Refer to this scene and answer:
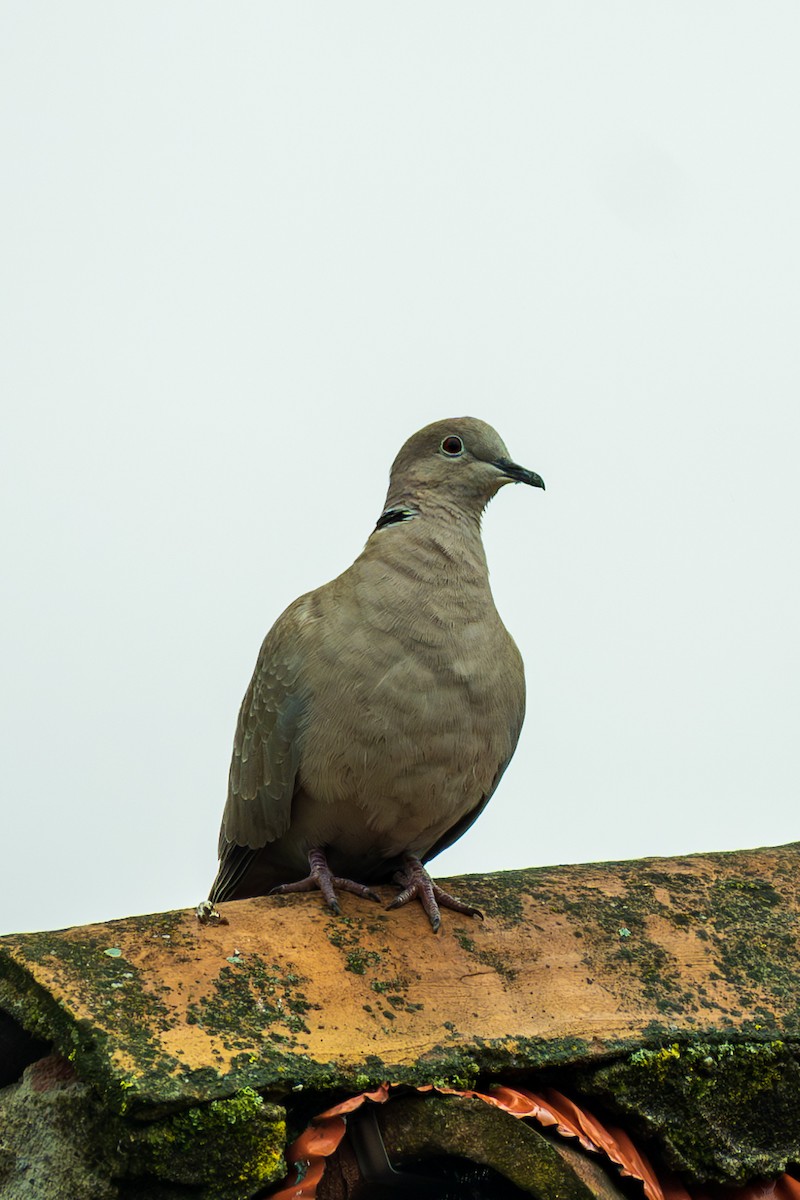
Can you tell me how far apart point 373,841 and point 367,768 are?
391 millimetres

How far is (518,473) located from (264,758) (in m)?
1.46

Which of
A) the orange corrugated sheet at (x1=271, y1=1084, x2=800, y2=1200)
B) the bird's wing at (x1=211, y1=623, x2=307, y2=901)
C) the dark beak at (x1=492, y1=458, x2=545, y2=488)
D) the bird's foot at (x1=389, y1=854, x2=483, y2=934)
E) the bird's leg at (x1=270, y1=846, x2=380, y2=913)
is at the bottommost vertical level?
the orange corrugated sheet at (x1=271, y1=1084, x2=800, y2=1200)

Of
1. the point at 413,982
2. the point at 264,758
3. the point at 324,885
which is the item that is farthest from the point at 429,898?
the point at 264,758

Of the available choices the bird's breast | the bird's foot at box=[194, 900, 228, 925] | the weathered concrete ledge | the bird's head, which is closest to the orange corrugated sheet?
the weathered concrete ledge

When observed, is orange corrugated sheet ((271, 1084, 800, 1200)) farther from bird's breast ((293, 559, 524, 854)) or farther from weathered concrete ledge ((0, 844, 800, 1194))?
bird's breast ((293, 559, 524, 854))

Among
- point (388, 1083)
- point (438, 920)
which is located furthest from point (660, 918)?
point (388, 1083)

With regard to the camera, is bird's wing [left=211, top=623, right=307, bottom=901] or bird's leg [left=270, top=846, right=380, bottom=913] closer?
bird's leg [left=270, top=846, right=380, bottom=913]

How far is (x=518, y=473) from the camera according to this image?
507 centimetres

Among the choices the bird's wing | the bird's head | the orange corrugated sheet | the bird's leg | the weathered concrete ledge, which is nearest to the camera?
the orange corrugated sheet

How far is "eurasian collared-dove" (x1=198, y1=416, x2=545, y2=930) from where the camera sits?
168 inches

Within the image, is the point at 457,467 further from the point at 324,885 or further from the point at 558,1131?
the point at 558,1131

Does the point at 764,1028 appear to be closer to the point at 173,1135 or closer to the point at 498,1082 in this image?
the point at 498,1082

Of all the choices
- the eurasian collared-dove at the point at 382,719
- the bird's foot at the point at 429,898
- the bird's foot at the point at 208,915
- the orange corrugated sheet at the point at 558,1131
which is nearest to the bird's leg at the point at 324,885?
the eurasian collared-dove at the point at 382,719

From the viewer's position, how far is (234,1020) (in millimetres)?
3164
